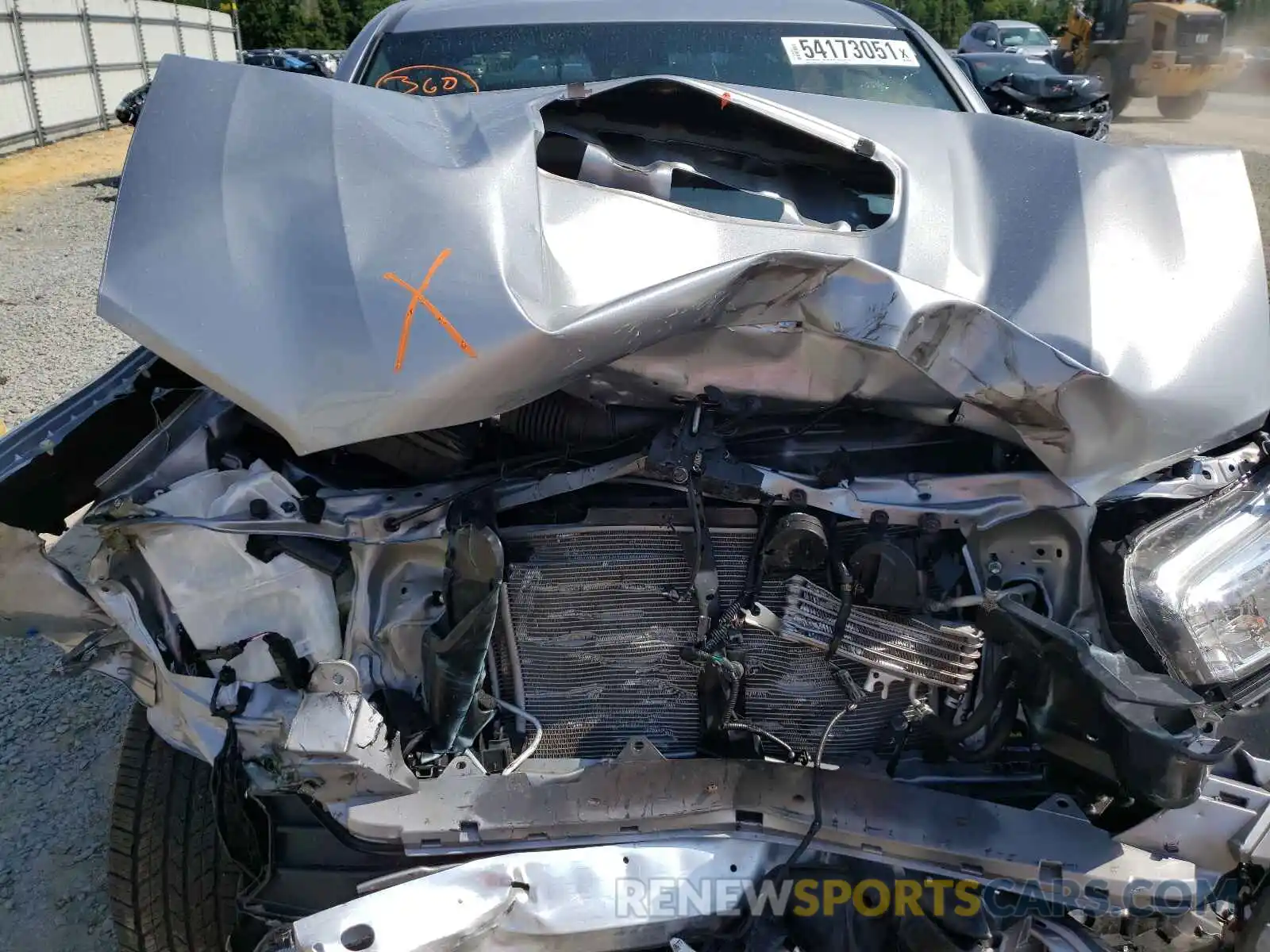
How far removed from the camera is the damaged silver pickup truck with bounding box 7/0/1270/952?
1.49 metres

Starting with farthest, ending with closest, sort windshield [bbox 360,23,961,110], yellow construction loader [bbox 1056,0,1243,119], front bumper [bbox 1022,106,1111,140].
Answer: yellow construction loader [bbox 1056,0,1243,119], front bumper [bbox 1022,106,1111,140], windshield [bbox 360,23,961,110]

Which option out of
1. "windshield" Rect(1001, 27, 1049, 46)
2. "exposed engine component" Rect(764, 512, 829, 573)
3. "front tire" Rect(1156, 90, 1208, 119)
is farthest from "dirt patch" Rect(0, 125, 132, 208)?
"front tire" Rect(1156, 90, 1208, 119)

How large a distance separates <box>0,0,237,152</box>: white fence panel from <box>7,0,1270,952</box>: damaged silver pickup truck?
12931 millimetres

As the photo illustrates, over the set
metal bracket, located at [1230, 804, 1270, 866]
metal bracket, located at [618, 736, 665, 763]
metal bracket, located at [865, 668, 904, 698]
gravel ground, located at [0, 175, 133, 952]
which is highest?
metal bracket, located at [865, 668, 904, 698]

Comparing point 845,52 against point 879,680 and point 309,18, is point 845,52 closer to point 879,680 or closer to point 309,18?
point 879,680

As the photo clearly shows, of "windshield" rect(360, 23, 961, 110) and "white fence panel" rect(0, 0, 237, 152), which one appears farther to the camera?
"white fence panel" rect(0, 0, 237, 152)

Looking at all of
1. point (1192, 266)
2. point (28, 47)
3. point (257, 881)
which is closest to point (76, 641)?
point (257, 881)

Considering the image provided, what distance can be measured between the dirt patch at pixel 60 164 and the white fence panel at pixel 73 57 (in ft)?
1.00

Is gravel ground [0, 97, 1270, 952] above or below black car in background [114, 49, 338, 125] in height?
below

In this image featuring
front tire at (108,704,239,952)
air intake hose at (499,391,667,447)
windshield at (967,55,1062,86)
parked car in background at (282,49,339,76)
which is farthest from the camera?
parked car in background at (282,49,339,76)

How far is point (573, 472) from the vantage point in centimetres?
169

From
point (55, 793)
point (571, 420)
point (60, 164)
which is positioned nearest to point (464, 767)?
point (571, 420)

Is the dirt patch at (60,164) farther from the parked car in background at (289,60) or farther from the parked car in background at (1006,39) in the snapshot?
the parked car in background at (1006,39)

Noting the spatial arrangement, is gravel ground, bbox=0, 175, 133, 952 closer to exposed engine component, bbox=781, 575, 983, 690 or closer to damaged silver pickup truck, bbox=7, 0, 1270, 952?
damaged silver pickup truck, bbox=7, 0, 1270, 952
